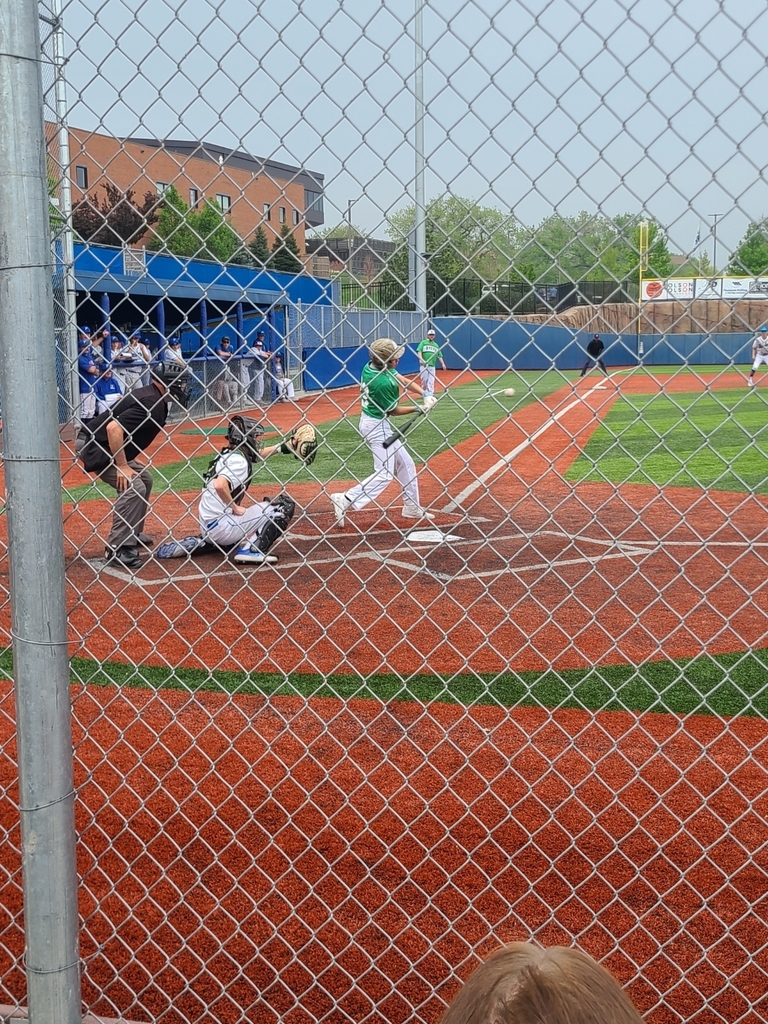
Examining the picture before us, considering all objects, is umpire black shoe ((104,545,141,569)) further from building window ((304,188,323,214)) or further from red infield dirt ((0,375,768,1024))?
building window ((304,188,323,214))

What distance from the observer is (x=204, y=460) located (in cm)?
1642

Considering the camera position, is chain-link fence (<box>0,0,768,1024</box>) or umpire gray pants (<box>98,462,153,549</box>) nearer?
chain-link fence (<box>0,0,768,1024</box>)

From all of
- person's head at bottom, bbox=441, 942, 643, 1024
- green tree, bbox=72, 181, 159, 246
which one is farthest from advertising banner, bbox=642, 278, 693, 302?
person's head at bottom, bbox=441, 942, 643, 1024

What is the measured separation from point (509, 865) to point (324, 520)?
7957 millimetres

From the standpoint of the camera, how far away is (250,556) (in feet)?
31.1

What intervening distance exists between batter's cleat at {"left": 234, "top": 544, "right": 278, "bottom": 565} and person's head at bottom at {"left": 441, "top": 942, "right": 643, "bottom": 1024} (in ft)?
26.2

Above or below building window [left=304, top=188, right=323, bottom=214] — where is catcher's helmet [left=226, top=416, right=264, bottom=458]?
below

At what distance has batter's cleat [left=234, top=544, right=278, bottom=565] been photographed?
9406mm

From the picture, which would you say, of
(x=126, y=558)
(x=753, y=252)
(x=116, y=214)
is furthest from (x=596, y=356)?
(x=126, y=558)

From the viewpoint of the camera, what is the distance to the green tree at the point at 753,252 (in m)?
2.26

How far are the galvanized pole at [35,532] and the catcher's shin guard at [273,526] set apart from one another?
6921 millimetres

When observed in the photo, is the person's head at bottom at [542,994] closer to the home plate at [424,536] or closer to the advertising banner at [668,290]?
the advertising banner at [668,290]

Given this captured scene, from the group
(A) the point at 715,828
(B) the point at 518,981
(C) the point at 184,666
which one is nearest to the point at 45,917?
(B) the point at 518,981

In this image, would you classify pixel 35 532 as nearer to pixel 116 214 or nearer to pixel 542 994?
pixel 542 994
